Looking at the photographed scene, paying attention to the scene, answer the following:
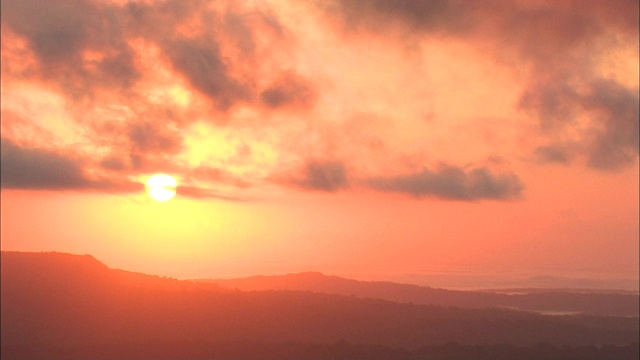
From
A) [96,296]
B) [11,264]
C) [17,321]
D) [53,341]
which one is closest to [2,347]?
[11,264]

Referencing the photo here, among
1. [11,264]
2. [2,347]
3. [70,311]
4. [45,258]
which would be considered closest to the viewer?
[2,347]

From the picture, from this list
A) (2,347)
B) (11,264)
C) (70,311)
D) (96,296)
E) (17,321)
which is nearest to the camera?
(2,347)

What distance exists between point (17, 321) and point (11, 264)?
1773cm

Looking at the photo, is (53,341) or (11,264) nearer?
(11,264)

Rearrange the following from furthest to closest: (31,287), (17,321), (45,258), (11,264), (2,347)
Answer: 1. (45,258)
2. (31,287)
3. (17,321)
4. (11,264)
5. (2,347)

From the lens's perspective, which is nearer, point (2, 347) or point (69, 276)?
point (2, 347)

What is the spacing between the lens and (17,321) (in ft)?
404

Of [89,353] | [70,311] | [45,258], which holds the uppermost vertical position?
[45,258]

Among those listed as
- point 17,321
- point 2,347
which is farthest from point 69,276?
point 2,347

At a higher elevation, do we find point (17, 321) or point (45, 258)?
point (45, 258)

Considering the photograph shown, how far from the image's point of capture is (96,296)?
7776 inches

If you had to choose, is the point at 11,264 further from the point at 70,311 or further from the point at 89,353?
the point at 89,353

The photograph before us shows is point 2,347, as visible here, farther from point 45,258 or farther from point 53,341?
point 53,341

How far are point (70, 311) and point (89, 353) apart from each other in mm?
30693
